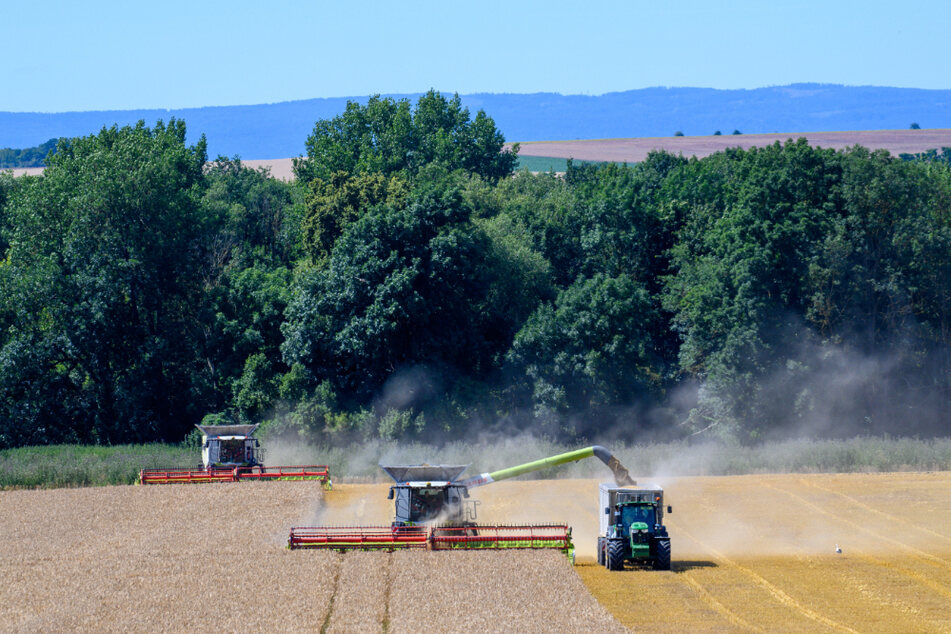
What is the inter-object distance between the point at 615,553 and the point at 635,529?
848 millimetres

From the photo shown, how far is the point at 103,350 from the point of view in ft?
204

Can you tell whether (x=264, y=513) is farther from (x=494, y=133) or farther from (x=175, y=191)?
(x=494, y=133)

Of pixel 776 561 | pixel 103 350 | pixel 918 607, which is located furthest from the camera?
pixel 103 350

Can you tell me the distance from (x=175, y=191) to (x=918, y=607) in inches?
2028

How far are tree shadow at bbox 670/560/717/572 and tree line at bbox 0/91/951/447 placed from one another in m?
26.3

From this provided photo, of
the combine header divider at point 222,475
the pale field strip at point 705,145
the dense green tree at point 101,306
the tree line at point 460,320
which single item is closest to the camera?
the combine header divider at point 222,475

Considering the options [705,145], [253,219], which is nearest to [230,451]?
[253,219]

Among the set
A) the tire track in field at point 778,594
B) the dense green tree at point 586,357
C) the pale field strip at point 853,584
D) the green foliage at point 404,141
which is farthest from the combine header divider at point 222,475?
the green foliage at point 404,141

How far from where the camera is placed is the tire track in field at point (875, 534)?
105 feet

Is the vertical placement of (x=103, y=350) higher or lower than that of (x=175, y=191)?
lower

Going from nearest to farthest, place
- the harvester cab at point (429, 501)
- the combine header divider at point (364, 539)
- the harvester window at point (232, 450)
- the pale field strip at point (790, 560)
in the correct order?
the pale field strip at point (790, 560), the combine header divider at point (364, 539), the harvester cab at point (429, 501), the harvester window at point (232, 450)

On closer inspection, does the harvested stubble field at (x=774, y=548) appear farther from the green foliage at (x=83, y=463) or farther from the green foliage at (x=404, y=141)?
the green foliage at (x=404, y=141)

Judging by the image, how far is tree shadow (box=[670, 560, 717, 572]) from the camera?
100 ft

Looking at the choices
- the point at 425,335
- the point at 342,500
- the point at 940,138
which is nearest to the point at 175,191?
the point at 425,335
